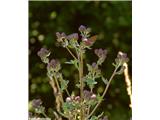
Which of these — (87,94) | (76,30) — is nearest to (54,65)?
(87,94)

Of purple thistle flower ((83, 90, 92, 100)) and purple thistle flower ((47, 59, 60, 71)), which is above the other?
purple thistle flower ((47, 59, 60, 71))

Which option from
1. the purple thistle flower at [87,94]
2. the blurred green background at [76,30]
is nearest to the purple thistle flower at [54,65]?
the purple thistle flower at [87,94]

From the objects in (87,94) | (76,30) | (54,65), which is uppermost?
(76,30)

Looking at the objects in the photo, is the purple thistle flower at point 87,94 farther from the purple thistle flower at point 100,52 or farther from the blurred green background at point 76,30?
the blurred green background at point 76,30

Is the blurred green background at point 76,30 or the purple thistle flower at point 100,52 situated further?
the blurred green background at point 76,30

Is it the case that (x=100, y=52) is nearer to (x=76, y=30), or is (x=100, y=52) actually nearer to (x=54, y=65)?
(x=54, y=65)

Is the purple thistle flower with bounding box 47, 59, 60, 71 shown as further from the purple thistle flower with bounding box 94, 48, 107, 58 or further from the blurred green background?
the blurred green background

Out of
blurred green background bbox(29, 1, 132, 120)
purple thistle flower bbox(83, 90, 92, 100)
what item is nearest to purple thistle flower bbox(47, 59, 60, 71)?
purple thistle flower bbox(83, 90, 92, 100)
